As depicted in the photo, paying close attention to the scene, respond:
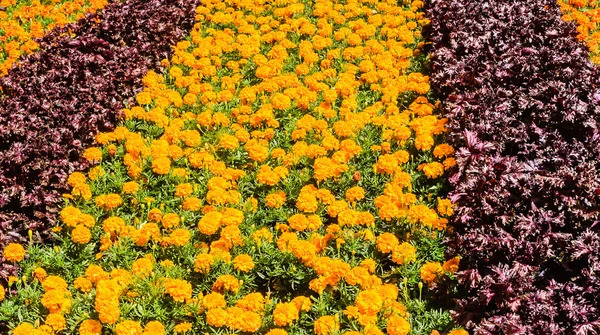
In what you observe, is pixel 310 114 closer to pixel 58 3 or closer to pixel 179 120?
pixel 179 120

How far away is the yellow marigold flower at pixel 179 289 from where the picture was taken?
Result: 12.9ft

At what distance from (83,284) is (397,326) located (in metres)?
1.98

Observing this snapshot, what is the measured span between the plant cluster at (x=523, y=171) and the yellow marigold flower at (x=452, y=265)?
0.06 meters

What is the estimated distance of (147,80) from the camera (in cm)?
618

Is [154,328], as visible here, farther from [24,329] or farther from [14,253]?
[14,253]

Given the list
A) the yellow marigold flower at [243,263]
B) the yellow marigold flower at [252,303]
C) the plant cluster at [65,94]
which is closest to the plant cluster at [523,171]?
the yellow marigold flower at [252,303]

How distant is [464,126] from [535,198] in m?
1.09

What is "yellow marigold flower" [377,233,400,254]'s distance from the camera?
4.22m

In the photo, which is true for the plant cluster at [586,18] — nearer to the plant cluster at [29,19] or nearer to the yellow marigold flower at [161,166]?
the yellow marigold flower at [161,166]

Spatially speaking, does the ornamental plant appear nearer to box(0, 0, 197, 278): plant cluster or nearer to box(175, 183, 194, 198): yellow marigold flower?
box(175, 183, 194, 198): yellow marigold flower

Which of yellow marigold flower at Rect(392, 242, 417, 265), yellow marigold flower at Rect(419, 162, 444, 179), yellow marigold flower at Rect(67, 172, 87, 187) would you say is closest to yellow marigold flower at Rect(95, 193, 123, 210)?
yellow marigold flower at Rect(67, 172, 87, 187)

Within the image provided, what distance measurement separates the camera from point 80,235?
14.5 feet

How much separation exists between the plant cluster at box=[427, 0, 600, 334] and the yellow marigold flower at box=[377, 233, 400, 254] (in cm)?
39

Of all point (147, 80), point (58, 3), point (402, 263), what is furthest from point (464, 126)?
point (58, 3)
